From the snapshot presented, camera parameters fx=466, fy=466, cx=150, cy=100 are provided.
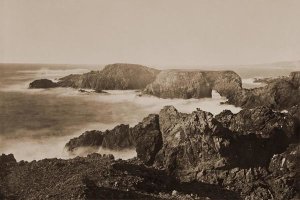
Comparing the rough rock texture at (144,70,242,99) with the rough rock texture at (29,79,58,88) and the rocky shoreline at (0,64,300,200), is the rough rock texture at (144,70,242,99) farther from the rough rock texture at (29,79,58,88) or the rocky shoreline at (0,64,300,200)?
the rough rock texture at (29,79,58,88)

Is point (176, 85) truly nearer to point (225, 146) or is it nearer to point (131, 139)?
point (131, 139)

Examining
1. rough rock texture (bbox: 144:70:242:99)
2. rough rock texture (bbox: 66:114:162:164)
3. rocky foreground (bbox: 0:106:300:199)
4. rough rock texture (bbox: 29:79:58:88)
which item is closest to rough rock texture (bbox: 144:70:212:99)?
rough rock texture (bbox: 144:70:242:99)

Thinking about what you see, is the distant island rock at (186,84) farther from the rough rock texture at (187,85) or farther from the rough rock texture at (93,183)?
the rough rock texture at (93,183)

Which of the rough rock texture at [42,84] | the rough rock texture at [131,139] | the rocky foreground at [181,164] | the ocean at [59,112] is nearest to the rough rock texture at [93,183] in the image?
the rocky foreground at [181,164]

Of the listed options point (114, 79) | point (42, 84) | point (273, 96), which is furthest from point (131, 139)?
point (42, 84)

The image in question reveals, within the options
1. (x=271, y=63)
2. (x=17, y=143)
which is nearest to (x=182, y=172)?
(x=17, y=143)
